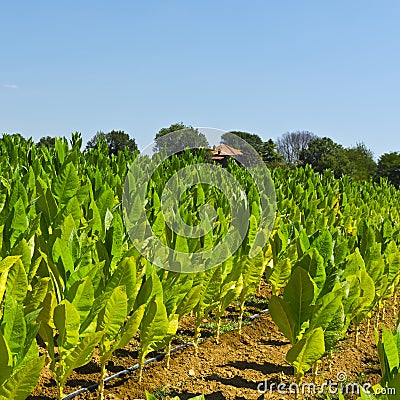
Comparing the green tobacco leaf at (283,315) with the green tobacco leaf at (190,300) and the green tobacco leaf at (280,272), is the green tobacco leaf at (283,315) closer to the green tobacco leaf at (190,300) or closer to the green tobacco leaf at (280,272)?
the green tobacco leaf at (190,300)

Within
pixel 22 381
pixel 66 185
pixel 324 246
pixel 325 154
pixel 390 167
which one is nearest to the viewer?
pixel 22 381

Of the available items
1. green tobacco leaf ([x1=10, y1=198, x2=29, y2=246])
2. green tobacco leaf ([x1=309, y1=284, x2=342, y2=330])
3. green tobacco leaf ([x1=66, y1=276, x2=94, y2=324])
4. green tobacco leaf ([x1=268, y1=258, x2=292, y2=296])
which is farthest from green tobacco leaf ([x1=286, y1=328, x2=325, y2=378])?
green tobacco leaf ([x1=10, y1=198, x2=29, y2=246])

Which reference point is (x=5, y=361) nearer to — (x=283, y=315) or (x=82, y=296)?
(x=82, y=296)

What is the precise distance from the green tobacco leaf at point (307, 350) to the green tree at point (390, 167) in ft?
105

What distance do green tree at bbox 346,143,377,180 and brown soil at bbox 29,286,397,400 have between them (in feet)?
130

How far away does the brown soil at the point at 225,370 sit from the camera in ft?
9.12

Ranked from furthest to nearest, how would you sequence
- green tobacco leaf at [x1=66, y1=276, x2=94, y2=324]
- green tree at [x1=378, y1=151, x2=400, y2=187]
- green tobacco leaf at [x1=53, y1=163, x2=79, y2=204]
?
1. green tree at [x1=378, y1=151, x2=400, y2=187]
2. green tobacco leaf at [x1=53, y1=163, x2=79, y2=204]
3. green tobacco leaf at [x1=66, y1=276, x2=94, y2=324]

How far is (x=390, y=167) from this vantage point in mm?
34406

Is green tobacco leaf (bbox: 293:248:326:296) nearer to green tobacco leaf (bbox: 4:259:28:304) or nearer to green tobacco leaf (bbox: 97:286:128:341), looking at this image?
green tobacco leaf (bbox: 97:286:128:341)

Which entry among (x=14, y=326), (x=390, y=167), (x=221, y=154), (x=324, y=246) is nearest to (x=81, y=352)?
(x=14, y=326)

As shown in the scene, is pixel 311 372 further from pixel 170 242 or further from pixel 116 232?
pixel 116 232

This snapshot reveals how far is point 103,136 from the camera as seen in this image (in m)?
9.24

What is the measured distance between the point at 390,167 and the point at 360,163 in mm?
12913

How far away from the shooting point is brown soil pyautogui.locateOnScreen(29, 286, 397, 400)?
278 centimetres
